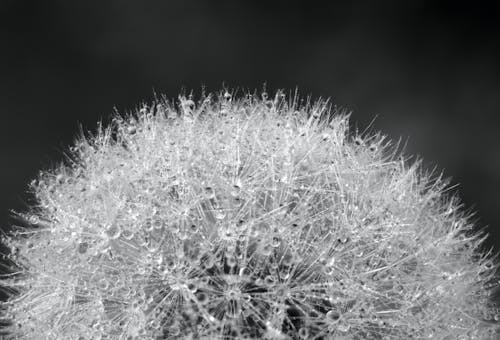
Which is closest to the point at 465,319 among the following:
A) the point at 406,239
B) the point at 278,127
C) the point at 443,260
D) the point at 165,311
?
the point at 443,260

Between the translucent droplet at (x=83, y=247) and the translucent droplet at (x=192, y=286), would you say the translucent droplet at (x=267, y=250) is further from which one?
the translucent droplet at (x=83, y=247)

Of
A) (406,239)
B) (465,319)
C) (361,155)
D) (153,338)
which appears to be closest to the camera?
(153,338)

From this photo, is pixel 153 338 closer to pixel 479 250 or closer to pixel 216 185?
pixel 216 185

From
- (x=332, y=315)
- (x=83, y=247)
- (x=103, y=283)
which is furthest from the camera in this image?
(x=83, y=247)

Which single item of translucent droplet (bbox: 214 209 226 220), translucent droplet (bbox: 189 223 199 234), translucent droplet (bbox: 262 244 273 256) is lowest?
translucent droplet (bbox: 262 244 273 256)

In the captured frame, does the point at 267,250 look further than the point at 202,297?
Yes

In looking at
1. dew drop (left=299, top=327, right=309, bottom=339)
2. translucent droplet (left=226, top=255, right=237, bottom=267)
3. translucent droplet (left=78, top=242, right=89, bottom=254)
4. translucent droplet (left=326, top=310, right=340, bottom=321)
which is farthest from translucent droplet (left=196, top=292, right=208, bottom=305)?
translucent droplet (left=78, top=242, right=89, bottom=254)

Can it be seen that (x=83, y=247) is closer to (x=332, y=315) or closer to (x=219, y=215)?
(x=219, y=215)

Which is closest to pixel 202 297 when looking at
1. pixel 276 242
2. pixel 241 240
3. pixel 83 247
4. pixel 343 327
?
pixel 241 240

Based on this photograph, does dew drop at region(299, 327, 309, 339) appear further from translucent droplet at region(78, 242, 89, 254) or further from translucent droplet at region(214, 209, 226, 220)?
translucent droplet at region(78, 242, 89, 254)
